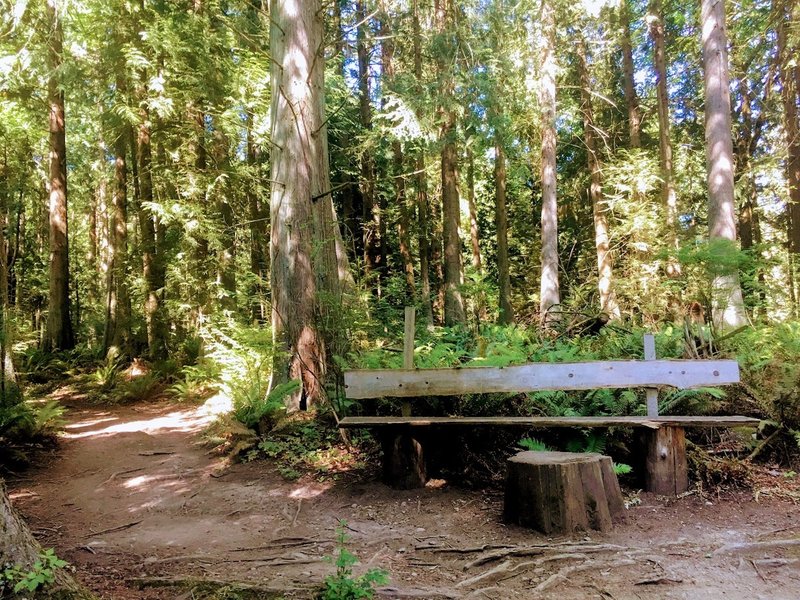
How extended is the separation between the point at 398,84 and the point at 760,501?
1171cm

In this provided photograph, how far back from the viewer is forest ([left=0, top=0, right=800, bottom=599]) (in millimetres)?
6375

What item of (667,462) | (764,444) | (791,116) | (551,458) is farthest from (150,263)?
(791,116)

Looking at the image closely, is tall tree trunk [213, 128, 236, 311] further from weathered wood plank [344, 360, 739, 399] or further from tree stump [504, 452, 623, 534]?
tree stump [504, 452, 623, 534]

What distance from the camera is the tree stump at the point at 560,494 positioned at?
429 cm

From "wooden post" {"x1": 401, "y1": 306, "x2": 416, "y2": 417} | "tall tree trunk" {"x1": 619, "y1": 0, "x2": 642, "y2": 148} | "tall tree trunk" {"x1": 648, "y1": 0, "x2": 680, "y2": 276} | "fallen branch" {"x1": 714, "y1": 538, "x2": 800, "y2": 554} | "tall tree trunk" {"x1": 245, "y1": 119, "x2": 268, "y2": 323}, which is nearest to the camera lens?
"fallen branch" {"x1": 714, "y1": 538, "x2": 800, "y2": 554}

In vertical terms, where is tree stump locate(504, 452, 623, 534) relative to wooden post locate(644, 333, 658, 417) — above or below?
below

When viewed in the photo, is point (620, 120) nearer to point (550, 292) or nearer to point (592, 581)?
point (550, 292)

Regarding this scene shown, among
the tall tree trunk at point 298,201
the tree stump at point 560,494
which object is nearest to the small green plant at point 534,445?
the tree stump at point 560,494

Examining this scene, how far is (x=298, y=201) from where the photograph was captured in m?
7.75

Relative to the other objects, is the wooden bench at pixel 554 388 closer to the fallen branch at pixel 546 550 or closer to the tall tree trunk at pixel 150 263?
the fallen branch at pixel 546 550

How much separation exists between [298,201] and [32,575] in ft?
19.7

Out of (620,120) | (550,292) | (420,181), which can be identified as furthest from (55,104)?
(620,120)

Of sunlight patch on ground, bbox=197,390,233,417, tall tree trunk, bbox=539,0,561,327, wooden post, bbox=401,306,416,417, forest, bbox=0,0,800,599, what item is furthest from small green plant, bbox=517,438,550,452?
tall tree trunk, bbox=539,0,561,327

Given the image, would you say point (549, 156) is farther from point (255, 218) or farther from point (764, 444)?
point (764, 444)
